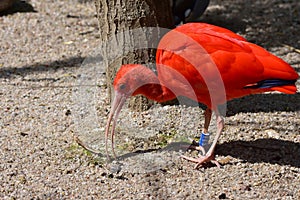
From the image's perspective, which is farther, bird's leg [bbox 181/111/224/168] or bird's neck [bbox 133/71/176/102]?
bird's leg [bbox 181/111/224/168]

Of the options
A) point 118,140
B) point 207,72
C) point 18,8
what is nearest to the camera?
point 207,72

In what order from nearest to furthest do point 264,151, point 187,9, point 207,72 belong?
1. point 207,72
2. point 264,151
3. point 187,9

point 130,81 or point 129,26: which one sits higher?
point 129,26

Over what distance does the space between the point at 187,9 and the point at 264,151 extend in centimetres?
308

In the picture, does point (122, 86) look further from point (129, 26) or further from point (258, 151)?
point (258, 151)

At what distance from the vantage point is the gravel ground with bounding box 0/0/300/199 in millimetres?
4492

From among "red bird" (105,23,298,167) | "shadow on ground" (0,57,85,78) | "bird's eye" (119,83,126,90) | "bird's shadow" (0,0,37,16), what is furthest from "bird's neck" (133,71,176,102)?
"bird's shadow" (0,0,37,16)

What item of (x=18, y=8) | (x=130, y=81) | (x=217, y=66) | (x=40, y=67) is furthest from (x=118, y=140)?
(x=18, y=8)

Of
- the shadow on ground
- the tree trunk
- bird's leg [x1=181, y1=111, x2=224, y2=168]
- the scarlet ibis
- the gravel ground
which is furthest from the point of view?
the scarlet ibis

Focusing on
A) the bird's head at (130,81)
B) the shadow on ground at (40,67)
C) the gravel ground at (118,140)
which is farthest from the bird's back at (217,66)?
the shadow on ground at (40,67)

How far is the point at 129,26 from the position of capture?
529 cm

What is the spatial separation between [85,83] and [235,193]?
2419 millimetres

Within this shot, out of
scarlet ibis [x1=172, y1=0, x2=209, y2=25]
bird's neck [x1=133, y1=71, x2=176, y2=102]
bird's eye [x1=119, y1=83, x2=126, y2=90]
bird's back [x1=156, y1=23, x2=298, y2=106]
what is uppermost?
bird's back [x1=156, y1=23, x2=298, y2=106]

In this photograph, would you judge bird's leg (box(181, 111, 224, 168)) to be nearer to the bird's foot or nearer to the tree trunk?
the bird's foot
